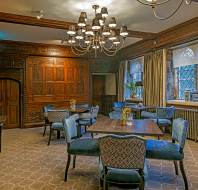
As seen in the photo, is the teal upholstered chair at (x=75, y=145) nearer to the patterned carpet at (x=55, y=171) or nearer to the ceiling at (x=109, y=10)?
the patterned carpet at (x=55, y=171)

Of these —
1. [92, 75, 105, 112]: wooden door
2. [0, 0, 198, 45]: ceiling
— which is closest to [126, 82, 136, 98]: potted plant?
[92, 75, 105, 112]: wooden door

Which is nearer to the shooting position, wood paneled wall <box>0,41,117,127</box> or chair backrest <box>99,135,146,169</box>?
chair backrest <box>99,135,146,169</box>

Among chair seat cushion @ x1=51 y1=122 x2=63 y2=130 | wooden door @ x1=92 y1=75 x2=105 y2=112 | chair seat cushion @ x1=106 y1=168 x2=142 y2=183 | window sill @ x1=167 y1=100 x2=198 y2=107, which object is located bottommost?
chair seat cushion @ x1=106 y1=168 x2=142 y2=183

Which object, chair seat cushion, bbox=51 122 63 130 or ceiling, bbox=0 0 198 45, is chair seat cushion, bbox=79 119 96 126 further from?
ceiling, bbox=0 0 198 45

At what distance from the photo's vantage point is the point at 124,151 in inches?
93.0

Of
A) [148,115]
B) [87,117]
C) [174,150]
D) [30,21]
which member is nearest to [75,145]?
[174,150]

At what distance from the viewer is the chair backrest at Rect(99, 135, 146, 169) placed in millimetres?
2336

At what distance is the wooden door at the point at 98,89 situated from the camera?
10.5 m

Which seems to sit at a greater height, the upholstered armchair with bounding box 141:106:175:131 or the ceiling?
the ceiling

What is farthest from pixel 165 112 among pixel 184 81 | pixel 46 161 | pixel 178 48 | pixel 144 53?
pixel 46 161

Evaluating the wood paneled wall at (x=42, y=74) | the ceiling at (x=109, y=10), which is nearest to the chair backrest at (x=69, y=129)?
the ceiling at (x=109, y=10)

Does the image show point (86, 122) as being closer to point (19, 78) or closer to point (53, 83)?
point (53, 83)

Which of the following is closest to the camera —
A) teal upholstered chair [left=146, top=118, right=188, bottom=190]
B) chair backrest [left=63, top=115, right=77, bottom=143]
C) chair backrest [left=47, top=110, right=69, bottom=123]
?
teal upholstered chair [left=146, top=118, right=188, bottom=190]

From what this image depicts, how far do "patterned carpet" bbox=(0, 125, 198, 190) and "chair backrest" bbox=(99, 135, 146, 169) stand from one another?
2.37 ft
